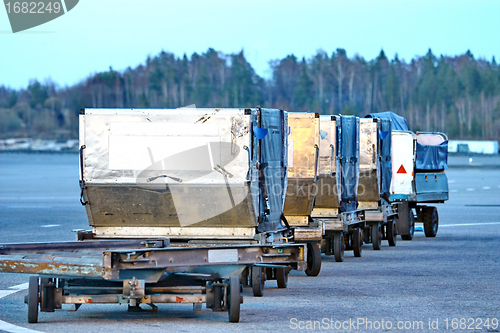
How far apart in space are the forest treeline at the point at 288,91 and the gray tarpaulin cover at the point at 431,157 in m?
124

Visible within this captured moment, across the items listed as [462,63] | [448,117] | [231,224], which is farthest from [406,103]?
[231,224]

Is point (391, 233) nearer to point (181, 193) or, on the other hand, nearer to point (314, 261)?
point (314, 261)

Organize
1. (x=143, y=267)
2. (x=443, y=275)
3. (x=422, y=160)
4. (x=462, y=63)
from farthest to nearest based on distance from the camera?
(x=462, y=63)
(x=422, y=160)
(x=443, y=275)
(x=143, y=267)

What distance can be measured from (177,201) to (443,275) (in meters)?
5.34

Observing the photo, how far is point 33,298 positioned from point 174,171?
99.6 inches

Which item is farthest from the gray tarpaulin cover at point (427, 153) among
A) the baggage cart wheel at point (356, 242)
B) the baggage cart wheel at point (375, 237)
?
the baggage cart wheel at point (356, 242)

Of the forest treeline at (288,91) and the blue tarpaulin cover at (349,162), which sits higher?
the forest treeline at (288,91)

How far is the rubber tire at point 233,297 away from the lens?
9320mm

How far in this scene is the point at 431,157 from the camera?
23656 millimetres

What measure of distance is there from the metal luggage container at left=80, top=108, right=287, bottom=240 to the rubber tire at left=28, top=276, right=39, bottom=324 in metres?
2.08

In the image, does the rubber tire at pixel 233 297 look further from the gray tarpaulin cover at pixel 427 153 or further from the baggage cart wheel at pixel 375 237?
the gray tarpaulin cover at pixel 427 153

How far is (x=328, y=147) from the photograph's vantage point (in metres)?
16.6

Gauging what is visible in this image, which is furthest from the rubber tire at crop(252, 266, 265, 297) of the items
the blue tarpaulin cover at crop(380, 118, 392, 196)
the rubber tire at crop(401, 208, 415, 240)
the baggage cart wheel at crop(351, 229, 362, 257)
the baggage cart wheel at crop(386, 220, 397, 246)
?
the rubber tire at crop(401, 208, 415, 240)

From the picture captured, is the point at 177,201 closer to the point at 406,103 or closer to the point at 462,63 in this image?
the point at 406,103
